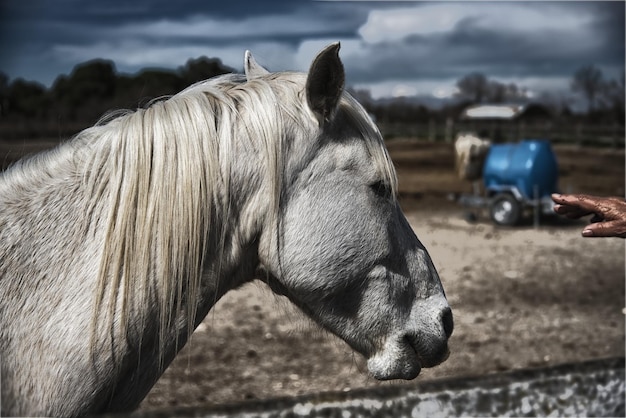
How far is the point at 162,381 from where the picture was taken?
4609 millimetres

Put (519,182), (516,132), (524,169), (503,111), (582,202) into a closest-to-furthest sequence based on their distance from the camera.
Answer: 1. (582,202)
2. (524,169)
3. (519,182)
4. (516,132)
5. (503,111)

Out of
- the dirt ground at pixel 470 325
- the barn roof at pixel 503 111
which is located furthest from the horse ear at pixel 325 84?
the barn roof at pixel 503 111

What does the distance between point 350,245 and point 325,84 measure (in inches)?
16.8

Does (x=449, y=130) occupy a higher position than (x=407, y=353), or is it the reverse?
(x=407, y=353)

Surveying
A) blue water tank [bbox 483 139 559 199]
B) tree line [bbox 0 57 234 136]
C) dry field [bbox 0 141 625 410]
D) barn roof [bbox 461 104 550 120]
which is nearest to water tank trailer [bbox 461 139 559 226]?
blue water tank [bbox 483 139 559 199]

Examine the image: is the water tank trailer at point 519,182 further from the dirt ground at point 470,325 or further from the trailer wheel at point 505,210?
the dirt ground at point 470,325

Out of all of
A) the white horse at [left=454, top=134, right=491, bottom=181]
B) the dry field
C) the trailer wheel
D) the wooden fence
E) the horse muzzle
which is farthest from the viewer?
the wooden fence

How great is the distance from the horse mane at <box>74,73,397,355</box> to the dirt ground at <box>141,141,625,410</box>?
16.7 inches

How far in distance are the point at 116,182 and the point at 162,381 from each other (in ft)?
10.7

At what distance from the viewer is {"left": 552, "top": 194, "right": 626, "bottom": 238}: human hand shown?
2186mm

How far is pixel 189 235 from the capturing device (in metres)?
1.64

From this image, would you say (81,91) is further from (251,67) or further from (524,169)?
(251,67)

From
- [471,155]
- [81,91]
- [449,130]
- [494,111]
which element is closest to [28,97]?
[81,91]

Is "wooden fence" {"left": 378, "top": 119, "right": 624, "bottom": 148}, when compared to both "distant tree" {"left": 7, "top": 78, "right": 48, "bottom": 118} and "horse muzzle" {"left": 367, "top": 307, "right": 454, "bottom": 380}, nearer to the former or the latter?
"distant tree" {"left": 7, "top": 78, "right": 48, "bottom": 118}
